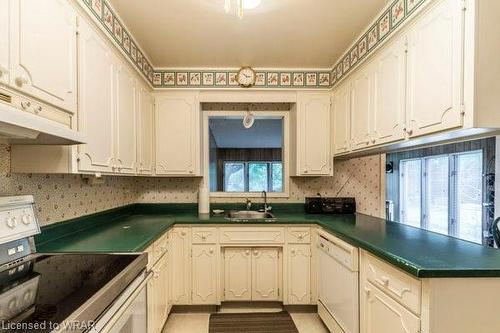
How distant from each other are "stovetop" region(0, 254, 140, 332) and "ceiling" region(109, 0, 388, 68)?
1.62 meters

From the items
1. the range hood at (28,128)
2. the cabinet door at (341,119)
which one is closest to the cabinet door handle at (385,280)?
the cabinet door at (341,119)

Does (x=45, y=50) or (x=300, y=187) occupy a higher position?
(x=45, y=50)

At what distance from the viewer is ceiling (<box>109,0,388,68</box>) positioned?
1885 millimetres

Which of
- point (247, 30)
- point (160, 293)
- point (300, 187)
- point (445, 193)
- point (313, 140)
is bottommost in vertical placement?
point (160, 293)

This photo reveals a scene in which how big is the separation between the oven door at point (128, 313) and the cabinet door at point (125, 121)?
95 cm

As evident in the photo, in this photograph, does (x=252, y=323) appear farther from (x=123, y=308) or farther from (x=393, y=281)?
(x=123, y=308)

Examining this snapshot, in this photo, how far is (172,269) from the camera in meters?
2.43

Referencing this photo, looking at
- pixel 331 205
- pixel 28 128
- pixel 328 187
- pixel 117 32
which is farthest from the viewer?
pixel 328 187

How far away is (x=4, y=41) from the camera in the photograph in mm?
961

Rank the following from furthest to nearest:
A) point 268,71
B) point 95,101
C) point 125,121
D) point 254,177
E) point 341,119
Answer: point 254,177
point 268,71
point 341,119
point 125,121
point 95,101

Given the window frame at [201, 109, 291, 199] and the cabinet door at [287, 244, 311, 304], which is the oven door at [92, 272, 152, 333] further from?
the window frame at [201, 109, 291, 199]

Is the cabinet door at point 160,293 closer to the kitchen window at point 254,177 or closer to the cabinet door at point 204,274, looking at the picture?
the cabinet door at point 204,274

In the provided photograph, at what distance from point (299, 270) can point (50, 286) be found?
202 cm

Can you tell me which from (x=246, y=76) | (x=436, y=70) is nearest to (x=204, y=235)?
(x=246, y=76)
